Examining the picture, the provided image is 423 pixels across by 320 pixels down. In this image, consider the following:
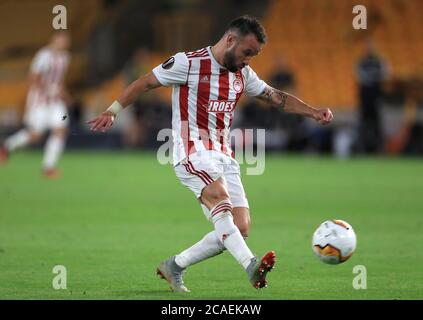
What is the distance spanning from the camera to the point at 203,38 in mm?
30391

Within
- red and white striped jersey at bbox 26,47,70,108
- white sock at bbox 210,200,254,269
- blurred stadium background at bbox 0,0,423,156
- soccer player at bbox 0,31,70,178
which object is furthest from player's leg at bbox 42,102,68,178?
white sock at bbox 210,200,254,269

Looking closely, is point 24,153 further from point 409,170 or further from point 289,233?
point 289,233

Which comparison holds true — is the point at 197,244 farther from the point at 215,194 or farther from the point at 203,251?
the point at 215,194

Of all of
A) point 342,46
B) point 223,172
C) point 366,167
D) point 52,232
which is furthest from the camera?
point 342,46

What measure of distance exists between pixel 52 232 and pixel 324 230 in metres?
4.64

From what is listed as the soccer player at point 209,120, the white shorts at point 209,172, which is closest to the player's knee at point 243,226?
the soccer player at point 209,120

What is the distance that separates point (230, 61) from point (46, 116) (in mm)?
12463

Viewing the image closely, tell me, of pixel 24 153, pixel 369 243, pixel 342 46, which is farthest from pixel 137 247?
pixel 342 46

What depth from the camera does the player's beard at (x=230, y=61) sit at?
816cm

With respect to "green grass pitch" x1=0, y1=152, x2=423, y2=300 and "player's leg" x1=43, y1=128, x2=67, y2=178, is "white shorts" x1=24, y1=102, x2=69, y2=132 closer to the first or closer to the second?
"player's leg" x1=43, y1=128, x2=67, y2=178

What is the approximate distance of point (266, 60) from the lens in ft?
99.0

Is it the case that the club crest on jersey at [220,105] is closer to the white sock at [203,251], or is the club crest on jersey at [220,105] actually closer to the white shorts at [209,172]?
the white shorts at [209,172]

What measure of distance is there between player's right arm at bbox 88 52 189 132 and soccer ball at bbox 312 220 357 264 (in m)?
1.66

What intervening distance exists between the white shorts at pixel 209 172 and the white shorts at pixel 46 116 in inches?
460
